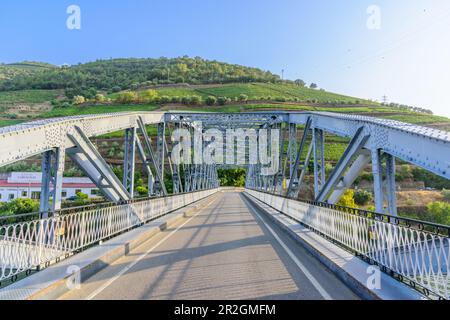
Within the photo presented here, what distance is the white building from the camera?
5431cm

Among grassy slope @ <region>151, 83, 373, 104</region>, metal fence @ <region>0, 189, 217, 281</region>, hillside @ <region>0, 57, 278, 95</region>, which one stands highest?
hillside @ <region>0, 57, 278, 95</region>

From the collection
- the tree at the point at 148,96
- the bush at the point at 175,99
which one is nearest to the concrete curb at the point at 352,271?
the bush at the point at 175,99

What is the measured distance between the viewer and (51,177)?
888 cm

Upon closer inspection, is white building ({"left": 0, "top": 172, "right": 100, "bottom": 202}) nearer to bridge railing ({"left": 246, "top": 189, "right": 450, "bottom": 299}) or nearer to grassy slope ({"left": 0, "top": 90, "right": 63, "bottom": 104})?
bridge railing ({"left": 246, "top": 189, "right": 450, "bottom": 299})

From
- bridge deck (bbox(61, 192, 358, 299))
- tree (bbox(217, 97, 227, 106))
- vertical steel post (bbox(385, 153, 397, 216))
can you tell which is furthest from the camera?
tree (bbox(217, 97, 227, 106))

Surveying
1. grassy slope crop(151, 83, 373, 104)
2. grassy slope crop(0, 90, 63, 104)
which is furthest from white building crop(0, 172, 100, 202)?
grassy slope crop(151, 83, 373, 104)

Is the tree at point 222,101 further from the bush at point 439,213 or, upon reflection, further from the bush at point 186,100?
the bush at point 439,213

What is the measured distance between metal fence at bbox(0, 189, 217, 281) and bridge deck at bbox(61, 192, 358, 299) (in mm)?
1058

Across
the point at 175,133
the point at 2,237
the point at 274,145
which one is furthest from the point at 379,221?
the point at 274,145

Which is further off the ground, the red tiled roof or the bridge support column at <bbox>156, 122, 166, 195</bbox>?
the bridge support column at <bbox>156, 122, 166, 195</bbox>

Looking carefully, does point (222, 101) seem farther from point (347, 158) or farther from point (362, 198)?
point (347, 158)

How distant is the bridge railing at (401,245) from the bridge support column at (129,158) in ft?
31.4

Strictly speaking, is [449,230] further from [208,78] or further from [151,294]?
[208,78]

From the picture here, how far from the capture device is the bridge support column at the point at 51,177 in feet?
28.6
